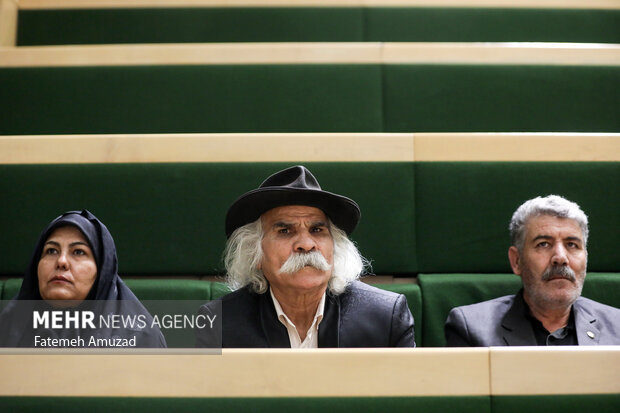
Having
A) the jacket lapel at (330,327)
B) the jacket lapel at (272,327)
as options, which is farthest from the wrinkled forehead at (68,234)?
the jacket lapel at (330,327)

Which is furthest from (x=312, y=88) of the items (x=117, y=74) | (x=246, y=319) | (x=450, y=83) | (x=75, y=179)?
(x=246, y=319)

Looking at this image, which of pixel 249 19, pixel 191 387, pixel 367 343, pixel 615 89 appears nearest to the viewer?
pixel 191 387

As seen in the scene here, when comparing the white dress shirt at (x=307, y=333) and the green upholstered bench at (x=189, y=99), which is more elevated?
the green upholstered bench at (x=189, y=99)

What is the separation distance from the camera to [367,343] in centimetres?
131

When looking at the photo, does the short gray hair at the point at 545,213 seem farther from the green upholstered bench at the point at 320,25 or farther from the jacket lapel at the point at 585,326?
the green upholstered bench at the point at 320,25

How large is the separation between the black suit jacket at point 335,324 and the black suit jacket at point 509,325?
14 centimetres

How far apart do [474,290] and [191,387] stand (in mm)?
924

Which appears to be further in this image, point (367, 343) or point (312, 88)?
point (312, 88)

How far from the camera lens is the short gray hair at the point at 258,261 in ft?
4.57

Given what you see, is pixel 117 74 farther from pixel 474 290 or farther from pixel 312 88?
pixel 474 290

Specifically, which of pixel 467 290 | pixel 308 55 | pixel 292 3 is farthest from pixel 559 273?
pixel 292 3

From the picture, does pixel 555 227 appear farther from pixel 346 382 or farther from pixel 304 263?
pixel 346 382

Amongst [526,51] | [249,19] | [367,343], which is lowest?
[367,343]

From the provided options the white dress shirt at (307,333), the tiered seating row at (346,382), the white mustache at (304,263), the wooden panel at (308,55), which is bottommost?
the tiered seating row at (346,382)
